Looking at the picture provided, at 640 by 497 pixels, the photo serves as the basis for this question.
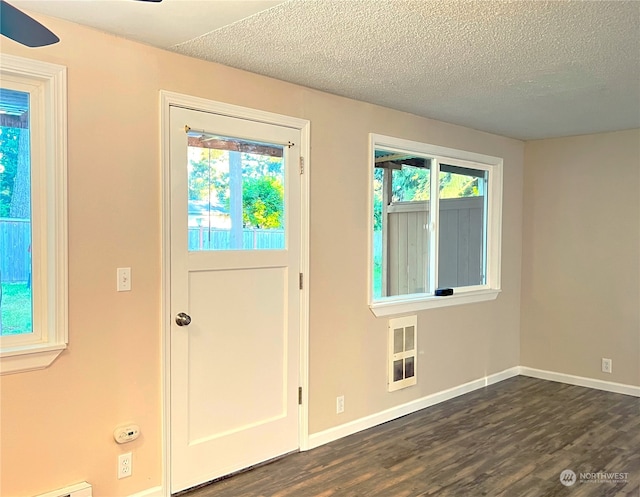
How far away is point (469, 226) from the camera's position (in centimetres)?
468

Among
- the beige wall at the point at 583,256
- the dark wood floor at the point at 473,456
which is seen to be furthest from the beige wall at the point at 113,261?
the beige wall at the point at 583,256

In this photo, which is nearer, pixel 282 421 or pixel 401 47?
pixel 401 47

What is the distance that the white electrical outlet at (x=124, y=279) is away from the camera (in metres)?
2.43

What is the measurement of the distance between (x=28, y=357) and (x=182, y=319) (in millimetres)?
726

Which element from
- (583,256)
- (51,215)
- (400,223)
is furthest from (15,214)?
(583,256)

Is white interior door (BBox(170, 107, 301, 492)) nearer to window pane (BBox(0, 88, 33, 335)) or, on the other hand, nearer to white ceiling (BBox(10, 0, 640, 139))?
white ceiling (BBox(10, 0, 640, 139))

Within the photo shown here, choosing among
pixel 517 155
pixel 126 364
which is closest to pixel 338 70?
pixel 126 364

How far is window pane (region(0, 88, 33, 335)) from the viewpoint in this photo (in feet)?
7.18

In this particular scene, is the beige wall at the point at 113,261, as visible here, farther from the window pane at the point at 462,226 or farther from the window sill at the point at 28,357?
the window pane at the point at 462,226

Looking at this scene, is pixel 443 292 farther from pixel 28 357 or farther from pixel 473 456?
pixel 28 357

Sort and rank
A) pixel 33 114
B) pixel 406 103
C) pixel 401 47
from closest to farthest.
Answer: pixel 33 114, pixel 401 47, pixel 406 103

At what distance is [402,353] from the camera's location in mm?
3895

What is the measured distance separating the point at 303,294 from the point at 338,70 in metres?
1.34

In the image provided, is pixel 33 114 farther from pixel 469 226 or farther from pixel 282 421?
pixel 469 226
